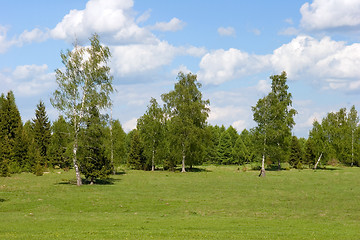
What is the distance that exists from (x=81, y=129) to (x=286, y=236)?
3782 cm

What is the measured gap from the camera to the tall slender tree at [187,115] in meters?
85.8

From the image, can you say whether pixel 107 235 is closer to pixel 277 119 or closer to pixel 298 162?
pixel 277 119

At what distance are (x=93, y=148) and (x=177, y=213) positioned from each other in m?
25.7

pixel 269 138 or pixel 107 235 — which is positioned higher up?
pixel 269 138

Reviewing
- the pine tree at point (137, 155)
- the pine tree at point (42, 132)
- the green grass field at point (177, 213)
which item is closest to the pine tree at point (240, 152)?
the pine tree at point (137, 155)

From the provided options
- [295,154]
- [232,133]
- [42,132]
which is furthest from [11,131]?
[232,133]

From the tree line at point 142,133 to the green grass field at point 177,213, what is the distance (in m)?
7.97

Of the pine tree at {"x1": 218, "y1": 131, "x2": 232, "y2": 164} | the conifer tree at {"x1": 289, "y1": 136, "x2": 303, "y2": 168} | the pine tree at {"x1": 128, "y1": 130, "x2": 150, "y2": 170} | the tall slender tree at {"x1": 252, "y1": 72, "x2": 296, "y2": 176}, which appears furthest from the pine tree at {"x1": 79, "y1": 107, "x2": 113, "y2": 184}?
the pine tree at {"x1": 218, "y1": 131, "x2": 232, "y2": 164}

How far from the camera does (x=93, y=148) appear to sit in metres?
54.7

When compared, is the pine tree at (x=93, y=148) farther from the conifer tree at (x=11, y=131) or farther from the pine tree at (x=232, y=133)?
the pine tree at (x=232, y=133)

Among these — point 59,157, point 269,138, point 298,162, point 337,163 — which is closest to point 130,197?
point 269,138

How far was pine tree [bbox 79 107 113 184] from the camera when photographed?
5300 cm

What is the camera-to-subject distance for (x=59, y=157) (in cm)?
8712

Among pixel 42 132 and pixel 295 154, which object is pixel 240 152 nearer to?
pixel 295 154
